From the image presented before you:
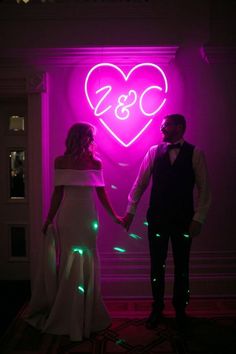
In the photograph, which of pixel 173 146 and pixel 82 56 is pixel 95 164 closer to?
pixel 173 146

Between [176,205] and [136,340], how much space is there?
1125 mm

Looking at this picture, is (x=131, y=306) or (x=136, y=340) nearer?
(x=136, y=340)

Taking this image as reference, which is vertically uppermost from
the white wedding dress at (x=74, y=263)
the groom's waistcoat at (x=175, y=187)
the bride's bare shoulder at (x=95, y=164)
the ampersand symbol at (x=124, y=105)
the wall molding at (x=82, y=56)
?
the wall molding at (x=82, y=56)

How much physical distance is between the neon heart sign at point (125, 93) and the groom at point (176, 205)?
63cm

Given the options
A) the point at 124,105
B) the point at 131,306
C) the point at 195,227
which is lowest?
the point at 131,306

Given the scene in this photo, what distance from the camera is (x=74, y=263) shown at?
262 centimetres

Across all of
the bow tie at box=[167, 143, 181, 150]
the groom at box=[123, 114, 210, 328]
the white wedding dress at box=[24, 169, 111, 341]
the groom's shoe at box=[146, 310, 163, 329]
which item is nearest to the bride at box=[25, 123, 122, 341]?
the white wedding dress at box=[24, 169, 111, 341]

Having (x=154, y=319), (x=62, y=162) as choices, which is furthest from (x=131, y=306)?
(x=62, y=162)

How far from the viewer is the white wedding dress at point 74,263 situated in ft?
8.50

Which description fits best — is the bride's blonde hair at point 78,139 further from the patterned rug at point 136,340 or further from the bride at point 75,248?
the patterned rug at point 136,340

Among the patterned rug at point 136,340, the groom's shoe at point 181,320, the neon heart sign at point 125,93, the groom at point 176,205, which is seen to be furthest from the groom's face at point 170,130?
the patterned rug at point 136,340

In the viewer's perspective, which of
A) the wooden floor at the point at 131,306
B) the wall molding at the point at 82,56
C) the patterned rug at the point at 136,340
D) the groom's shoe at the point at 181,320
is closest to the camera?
the patterned rug at the point at 136,340

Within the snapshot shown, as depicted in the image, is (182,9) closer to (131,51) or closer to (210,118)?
(131,51)

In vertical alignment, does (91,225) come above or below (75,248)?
above
